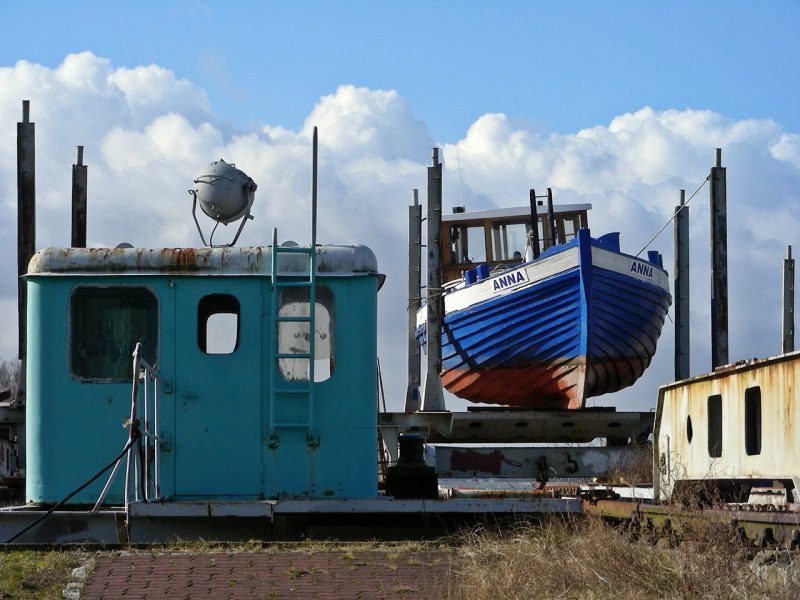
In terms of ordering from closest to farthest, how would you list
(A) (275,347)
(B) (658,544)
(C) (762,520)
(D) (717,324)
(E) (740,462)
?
1. (C) (762,520)
2. (B) (658,544)
3. (E) (740,462)
4. (A) (275,347)
5. (D) (717,324)

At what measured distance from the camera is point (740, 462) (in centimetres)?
853

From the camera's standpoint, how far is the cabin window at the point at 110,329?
1006 cm

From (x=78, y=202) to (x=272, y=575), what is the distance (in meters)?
11.9

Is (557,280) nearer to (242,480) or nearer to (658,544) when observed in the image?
(242,480)

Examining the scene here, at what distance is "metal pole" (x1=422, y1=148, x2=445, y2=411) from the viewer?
66.6ft

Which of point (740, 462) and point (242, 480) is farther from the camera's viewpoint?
point (242, 480)

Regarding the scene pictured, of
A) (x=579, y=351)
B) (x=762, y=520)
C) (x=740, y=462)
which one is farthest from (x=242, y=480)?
(x=579, y=351)

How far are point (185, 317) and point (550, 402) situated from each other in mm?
14185

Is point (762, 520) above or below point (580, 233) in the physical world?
below

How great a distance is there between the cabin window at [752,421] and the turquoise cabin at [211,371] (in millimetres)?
2967

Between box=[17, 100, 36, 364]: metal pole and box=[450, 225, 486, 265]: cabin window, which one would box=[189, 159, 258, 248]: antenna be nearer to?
box=[17, 100, 36, 364]: metal pole

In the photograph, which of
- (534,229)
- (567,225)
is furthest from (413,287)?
(567,225)

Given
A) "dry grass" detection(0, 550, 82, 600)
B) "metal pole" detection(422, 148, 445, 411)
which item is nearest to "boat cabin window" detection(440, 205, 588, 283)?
"metal pole" detection(422, 148, 445, 411)

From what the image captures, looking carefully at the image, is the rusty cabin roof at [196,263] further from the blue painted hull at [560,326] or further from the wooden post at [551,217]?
the wooden post at [551,217]
